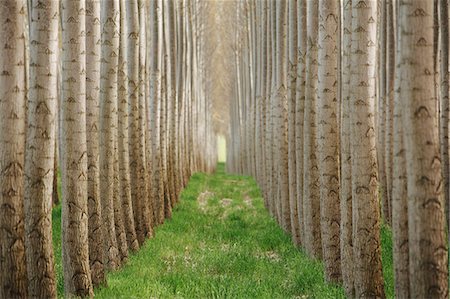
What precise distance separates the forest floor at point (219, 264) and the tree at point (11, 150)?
4.95 feet

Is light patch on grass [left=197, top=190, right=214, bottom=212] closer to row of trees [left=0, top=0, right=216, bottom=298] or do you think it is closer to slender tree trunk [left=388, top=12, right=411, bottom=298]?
row of trees [left=0, top=0, right=216, bottom=298]

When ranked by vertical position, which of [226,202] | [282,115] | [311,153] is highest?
[282,115]

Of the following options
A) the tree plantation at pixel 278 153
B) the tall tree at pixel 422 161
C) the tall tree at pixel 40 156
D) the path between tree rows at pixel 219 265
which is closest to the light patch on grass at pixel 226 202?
the path between tree rows at pixel 219 265

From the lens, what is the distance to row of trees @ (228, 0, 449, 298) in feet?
13.9

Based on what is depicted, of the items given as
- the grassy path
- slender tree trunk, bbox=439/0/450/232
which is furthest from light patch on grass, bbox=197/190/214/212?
slender tree trunk, bbox=439/0/450/232

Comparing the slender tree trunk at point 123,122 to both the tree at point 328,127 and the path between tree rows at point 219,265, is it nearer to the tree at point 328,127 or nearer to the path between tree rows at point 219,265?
the path between tree rows at point 219,265

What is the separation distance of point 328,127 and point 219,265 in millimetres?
2233

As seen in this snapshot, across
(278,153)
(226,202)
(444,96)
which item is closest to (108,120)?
(444,96)

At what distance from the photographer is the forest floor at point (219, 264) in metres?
6.41

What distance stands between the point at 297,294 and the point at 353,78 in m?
2.32

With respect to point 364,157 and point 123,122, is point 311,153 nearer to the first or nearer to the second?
point 364,157

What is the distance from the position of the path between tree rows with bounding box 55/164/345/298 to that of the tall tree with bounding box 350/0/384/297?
0.59 m

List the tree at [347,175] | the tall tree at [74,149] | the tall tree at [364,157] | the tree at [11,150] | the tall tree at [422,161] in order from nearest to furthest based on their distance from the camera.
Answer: the tall tree at [422,161] < the tree at [11,150] < the tall tree at [364,157] < the tall tree at [74,149] < the tree at [347,175]

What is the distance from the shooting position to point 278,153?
38.4 ft
